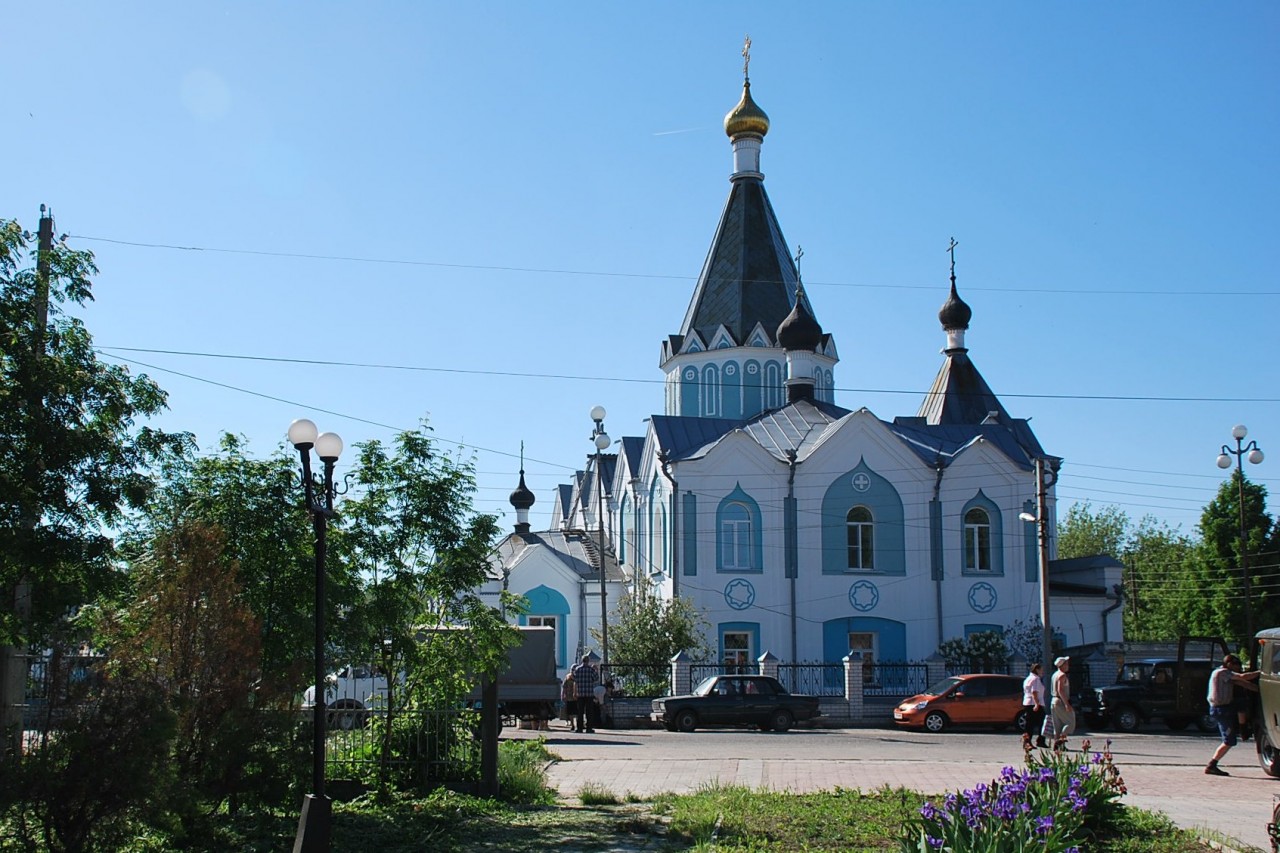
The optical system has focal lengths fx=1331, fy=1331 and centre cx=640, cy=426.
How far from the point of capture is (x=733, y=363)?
47281 millimetres

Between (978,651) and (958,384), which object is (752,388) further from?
(978,651)

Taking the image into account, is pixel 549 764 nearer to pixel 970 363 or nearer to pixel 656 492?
pixel 656 492

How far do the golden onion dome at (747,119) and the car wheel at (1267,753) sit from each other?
37055mm

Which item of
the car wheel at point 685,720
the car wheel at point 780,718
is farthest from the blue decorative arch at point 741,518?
the car wheel at point 685,720

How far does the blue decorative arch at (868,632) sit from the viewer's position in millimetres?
37875

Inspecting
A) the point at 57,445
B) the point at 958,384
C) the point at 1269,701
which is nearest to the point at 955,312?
the point at 958,384

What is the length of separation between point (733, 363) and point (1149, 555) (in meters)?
41.0

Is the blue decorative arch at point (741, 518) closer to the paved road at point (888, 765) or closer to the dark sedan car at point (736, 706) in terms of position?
the dark sedan car at point (736, 706)

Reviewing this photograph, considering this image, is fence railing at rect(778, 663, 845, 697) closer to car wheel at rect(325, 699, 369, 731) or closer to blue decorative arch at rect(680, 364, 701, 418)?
blue decorative arch at rect(680, 364, 701, 418)

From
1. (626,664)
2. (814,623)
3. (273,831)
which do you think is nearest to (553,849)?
(273,831)

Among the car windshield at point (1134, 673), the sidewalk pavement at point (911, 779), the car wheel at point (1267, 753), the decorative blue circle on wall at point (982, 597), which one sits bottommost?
the sidewalk pavement at point (911, 779)

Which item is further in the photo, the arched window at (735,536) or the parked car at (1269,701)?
the arched window at (735,536)

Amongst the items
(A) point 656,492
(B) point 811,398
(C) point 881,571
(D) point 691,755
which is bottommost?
(D) point 691,755

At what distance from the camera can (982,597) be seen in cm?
3881
